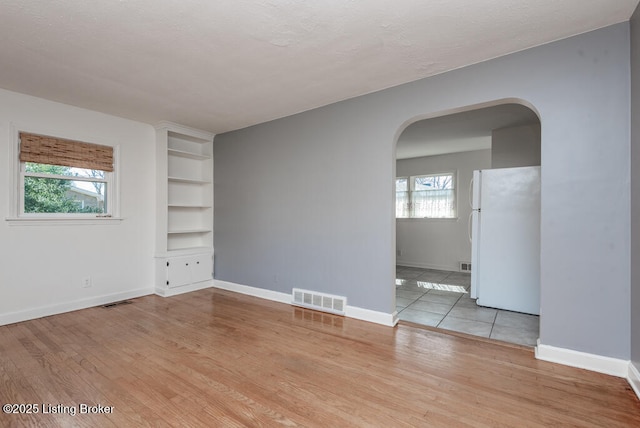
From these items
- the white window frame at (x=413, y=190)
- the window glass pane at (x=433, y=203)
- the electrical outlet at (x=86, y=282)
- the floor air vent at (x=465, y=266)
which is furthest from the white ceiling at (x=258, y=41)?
the floor air vent at (x=465, y=266)

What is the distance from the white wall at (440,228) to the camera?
6.53m

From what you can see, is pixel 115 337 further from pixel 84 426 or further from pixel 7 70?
pixel 7 70

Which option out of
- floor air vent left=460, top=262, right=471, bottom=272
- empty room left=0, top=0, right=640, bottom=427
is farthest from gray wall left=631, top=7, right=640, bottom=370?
floor air vent left=460, top=262, right=471, bottom=272

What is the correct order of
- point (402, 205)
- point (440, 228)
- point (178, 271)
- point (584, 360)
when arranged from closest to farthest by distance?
point (584, 360)
point (178, 271)
point (440, 228)
point (402, 205)

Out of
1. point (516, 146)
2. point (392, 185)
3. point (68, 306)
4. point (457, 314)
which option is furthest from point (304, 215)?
point (516, 146)

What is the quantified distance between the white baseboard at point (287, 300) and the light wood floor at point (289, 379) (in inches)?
4.5

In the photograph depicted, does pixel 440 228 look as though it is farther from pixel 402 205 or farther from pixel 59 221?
pixel 59 221

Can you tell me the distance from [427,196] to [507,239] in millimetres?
3392

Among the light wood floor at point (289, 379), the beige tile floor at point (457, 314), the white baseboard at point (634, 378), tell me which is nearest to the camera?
the light wood floor at point (289, 379)

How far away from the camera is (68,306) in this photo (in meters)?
3.73

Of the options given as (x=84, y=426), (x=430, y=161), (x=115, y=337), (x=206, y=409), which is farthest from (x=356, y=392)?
(x=430, y=161)

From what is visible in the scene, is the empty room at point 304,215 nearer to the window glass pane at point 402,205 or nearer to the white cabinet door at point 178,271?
the white cabinet door at point 178,271

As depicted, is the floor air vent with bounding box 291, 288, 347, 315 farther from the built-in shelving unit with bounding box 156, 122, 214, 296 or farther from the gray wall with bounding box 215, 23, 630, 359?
the built-in shelving unit with bounding box 156, 122, 214, 296

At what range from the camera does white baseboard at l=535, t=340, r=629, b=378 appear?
219cm
